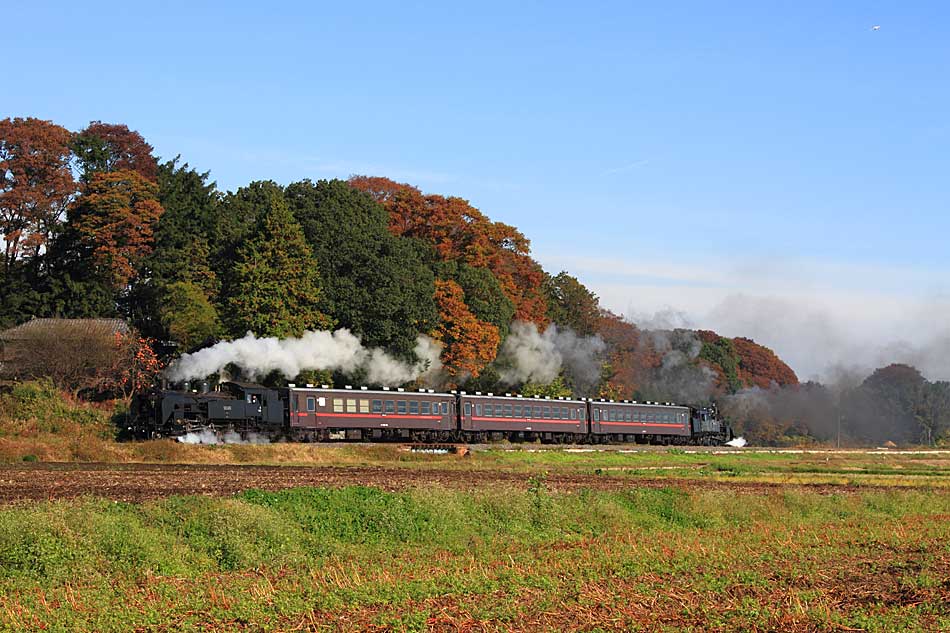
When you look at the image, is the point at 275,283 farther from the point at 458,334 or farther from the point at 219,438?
the point at 458,334

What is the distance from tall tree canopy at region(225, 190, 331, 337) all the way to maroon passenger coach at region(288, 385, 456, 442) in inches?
300

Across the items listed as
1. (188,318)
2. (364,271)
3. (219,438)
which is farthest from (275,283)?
(219,438)

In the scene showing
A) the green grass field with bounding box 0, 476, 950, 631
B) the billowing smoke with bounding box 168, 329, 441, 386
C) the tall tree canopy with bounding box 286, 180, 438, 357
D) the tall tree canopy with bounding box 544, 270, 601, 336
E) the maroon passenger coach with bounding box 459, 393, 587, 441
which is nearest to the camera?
the green grass field with bounding box 0, 476, 950, 631

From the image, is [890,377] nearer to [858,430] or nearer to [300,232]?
[858,430]

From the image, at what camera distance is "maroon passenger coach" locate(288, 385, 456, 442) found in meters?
54.2

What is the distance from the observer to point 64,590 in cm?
1462

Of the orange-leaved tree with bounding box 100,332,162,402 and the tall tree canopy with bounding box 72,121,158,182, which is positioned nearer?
the orange-leaved tree with bounding box 100,332,162,402

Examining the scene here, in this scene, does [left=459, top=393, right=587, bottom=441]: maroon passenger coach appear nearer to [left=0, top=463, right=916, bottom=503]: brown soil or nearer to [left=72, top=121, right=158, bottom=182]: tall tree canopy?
[left=0, top=463, right=916, bottom=503]: brown soil

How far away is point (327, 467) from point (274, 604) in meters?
28.5

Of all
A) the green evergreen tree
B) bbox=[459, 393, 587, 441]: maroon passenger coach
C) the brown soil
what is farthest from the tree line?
the brown soil

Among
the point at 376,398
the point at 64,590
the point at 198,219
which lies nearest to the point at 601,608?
the point at 64,590

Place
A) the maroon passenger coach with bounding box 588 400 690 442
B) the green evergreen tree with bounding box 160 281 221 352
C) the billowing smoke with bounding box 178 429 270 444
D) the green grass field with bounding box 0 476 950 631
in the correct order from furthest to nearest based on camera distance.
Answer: the maroon passenger coach with bounding box 588 400 690 442, the green evergreen tree with bounding box 160 281 221 352, the billowing smoke with bounding box 178 429 270 444, the green grass field with bounding box 0 476 950 631

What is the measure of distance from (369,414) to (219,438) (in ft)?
33.0

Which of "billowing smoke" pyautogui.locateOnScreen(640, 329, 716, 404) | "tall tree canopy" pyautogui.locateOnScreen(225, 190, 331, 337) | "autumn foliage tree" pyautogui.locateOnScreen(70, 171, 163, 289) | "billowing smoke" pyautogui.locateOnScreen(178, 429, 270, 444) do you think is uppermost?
"autumn foliage tree" pyautogui.locateOnScreen(70, 171, 163, 289)
